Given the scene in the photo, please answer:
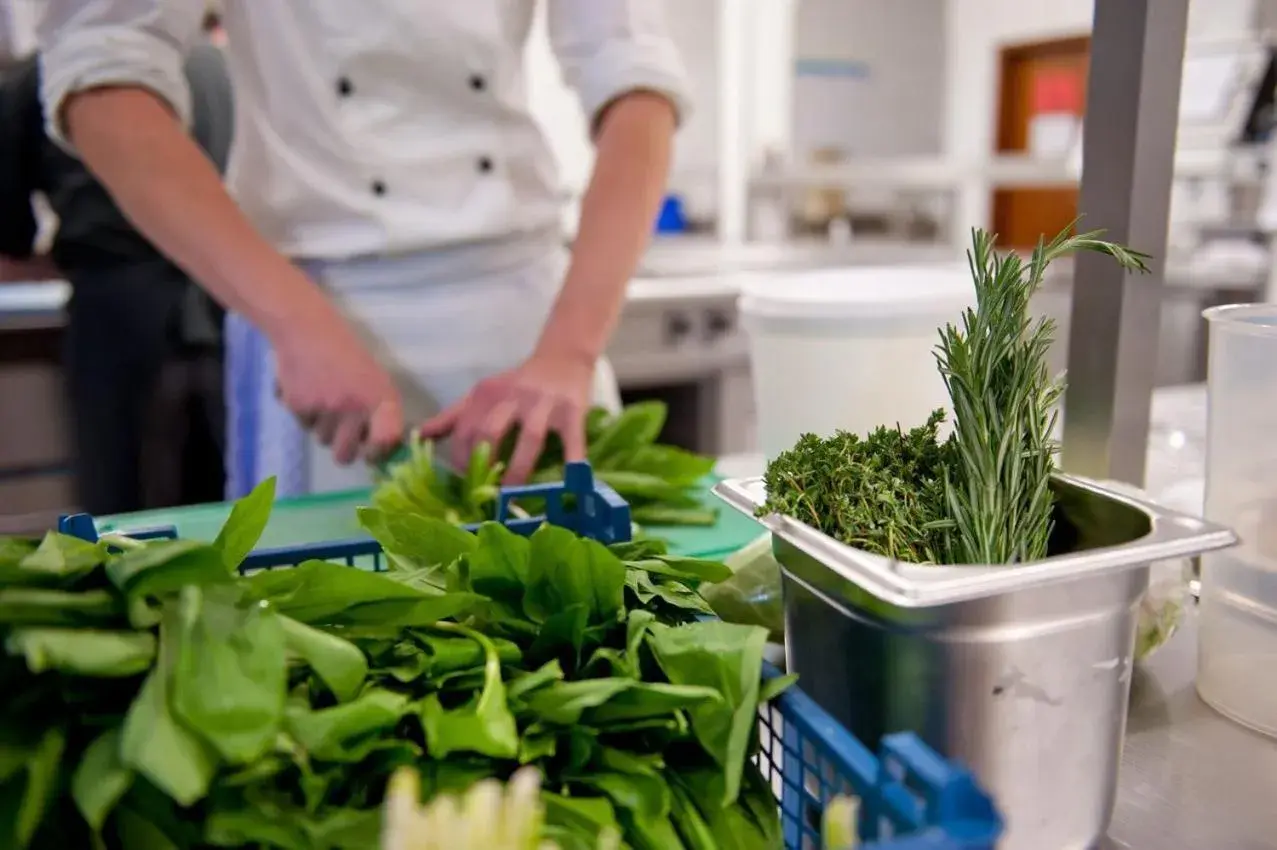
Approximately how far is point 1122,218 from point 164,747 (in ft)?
1.97

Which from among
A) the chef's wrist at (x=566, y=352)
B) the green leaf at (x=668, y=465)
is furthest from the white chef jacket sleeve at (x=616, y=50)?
the green leaf at (x=668, y=465)

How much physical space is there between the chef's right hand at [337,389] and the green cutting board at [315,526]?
0.20 ft

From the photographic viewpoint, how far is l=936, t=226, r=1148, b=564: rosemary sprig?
1.38 feet

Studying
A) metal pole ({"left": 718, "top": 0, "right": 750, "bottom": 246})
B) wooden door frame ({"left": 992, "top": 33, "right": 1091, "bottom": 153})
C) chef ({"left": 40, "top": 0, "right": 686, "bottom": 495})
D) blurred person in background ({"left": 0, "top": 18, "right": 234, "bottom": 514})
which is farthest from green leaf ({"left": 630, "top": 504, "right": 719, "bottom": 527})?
wooden door frame ({"left": 992, "top": 33, "right": 1091, "bottom": 153})

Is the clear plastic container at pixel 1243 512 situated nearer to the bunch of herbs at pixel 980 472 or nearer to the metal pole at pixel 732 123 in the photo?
the bunch of herbs at pixel 980 472

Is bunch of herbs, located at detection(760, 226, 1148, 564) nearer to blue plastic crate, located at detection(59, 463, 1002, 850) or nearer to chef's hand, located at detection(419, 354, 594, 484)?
blue plastic crate, located at detection(59, 463, 1002, 850)

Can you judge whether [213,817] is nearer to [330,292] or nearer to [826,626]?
[826,626]

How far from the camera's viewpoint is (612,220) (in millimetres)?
1065

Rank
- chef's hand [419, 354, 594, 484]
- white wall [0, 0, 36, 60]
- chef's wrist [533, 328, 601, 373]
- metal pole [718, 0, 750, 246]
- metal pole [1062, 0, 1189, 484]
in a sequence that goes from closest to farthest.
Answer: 1. metal pole [1062, 0, 1189, 484]
2. chef's hand [419, 354, 594, 484]
3. chef's wrist [533, 328, 601, 373]
4. white wall [0, 0, 36, 60]
5. metal pole [718, 0, 750, 246]

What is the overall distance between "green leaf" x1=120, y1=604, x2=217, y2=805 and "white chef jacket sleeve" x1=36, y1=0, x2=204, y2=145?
80cm

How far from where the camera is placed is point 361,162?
107cm

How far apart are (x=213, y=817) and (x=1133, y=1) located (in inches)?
25.1

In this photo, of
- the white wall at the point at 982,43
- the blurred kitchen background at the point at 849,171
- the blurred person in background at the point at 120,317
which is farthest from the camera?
the white wall at the point at 982,43

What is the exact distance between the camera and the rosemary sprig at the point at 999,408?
0.42 meters
